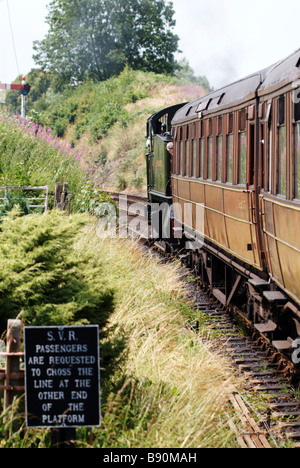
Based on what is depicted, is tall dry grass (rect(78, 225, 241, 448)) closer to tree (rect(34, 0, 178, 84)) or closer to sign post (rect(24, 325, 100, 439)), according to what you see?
sign post (rect(24, 325, 100, 439))

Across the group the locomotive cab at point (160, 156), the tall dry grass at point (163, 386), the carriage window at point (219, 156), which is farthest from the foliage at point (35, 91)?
the tall dry grass at point (163, 386)

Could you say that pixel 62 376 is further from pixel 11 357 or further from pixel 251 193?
pixel 251 193

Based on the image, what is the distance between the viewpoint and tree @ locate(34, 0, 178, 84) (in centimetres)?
5803

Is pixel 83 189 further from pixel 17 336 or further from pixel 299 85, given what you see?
pixel 17 336

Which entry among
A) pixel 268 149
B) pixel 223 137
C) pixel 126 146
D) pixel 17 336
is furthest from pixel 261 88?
pixel 126 146

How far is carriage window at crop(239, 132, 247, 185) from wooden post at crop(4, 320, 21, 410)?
4.75 metres

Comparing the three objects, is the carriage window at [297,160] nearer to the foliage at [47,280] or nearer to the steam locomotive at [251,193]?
the steam locomotive at [251,193]

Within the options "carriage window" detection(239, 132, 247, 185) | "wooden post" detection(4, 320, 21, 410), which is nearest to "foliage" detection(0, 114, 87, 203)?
"carriage window" detection(239, 132, 247, 185)

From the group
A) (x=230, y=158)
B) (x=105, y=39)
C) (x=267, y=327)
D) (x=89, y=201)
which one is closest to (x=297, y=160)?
(x=267, y=327)

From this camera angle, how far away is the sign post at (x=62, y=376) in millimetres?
4352

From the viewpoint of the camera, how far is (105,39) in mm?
58906

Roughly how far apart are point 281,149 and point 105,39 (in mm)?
54698

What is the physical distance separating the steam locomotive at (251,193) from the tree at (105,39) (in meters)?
→ 46.9

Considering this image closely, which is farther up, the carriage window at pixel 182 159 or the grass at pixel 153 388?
the carriage window at pixel 182 159
